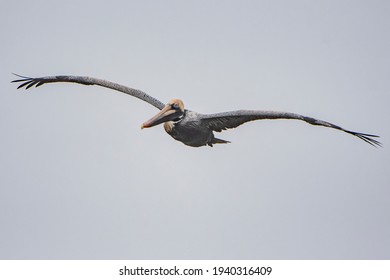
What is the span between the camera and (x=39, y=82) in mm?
20500

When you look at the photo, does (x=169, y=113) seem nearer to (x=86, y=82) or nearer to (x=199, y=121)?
(x=199, y=121)

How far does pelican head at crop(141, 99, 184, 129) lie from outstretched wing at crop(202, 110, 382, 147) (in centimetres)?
61

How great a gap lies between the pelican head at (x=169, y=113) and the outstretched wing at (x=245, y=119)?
0.61 meters

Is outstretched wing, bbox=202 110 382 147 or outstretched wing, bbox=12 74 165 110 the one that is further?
outstretched wing, bbox=12 74 165 110

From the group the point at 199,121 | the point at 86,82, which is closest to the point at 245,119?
the point at 199,121

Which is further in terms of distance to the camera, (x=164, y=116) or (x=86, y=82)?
(x=86, y=82)

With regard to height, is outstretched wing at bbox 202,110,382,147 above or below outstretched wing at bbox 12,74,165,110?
below

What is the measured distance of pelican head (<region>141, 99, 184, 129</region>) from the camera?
18094mm

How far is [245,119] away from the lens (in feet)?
58.9

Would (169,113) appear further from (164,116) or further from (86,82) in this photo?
(86,82)

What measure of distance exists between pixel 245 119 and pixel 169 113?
163 cm

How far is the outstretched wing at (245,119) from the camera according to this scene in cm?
1720
